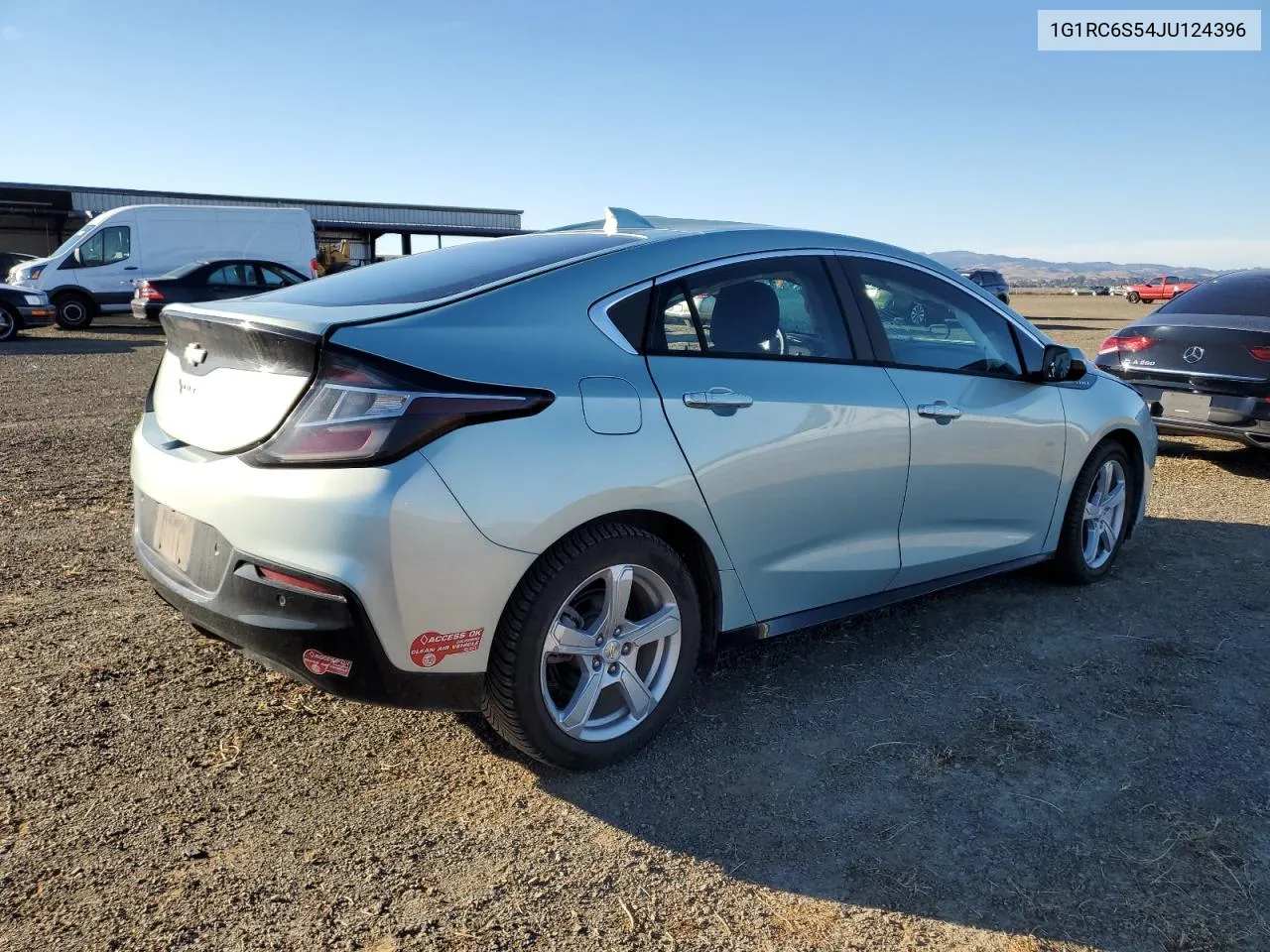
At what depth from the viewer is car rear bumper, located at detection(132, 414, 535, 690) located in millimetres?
2564

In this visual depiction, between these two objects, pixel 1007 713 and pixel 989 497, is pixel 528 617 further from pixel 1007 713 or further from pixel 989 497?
pixel 989 497

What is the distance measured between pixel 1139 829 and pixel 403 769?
6.82 feet

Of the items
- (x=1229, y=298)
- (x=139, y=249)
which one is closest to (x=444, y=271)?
(x=1229, y=298)

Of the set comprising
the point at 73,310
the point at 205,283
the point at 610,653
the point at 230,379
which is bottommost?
the point at 610,653

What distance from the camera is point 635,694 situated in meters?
3.14

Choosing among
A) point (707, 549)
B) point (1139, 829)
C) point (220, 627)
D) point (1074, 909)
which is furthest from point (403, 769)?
point (1139, 829)

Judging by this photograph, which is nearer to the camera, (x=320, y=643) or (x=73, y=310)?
(x=320, y=643)

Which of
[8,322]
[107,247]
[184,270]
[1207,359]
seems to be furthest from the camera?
[107,247]

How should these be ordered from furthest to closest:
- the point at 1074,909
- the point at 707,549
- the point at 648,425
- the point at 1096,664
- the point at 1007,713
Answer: the point at 1096,664 → the point at 1007,713 → the point at 707,549 → the point at 648,425 → the point at 1074,909

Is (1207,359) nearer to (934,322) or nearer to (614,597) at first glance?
(934,322)

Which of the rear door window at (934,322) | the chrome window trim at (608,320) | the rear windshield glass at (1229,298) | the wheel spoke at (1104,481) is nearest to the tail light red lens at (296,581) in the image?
the chrome window trim at (608,320)

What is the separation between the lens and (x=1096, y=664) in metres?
4.00

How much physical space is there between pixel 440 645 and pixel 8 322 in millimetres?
18783

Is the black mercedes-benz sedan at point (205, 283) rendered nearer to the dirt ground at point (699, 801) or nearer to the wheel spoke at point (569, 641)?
the dirt ground at point (699, 801)
